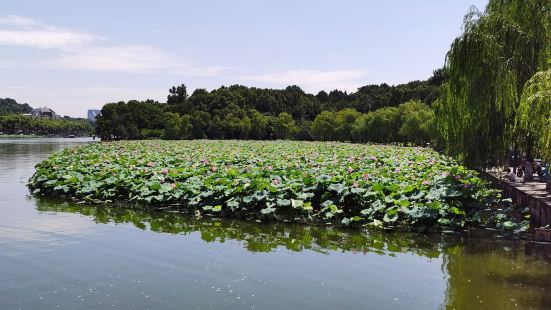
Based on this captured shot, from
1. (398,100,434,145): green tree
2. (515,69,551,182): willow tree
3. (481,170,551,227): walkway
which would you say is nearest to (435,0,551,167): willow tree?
(481,170,551,227): walkway

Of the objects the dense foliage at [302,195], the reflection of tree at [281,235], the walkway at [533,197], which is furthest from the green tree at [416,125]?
the reflection of tree at [281,235]

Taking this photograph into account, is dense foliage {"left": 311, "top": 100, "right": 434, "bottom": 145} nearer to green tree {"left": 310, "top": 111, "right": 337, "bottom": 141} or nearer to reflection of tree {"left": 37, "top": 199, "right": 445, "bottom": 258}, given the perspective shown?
green tree {"left": 310, "top": 111, "right": 337, "bottom": 141}

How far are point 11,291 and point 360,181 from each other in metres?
7.93

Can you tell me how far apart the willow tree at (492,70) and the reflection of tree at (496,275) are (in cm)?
580

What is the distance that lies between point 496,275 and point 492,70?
858 centimetres

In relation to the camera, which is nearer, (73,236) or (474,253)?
(474,253)

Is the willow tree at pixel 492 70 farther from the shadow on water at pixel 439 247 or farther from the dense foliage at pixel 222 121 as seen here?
the dense foliage at pixel 222 121

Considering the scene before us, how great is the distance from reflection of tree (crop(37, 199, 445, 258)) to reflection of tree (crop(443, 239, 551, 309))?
2.13 feet

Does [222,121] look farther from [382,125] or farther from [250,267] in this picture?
[250,267]

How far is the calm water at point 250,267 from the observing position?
21.1 ft

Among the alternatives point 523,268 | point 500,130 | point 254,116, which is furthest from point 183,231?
point 254,116

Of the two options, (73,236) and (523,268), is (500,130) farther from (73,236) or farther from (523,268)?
(73,236)

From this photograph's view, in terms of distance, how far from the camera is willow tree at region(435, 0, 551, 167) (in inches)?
572

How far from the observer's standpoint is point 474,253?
29.9ft
